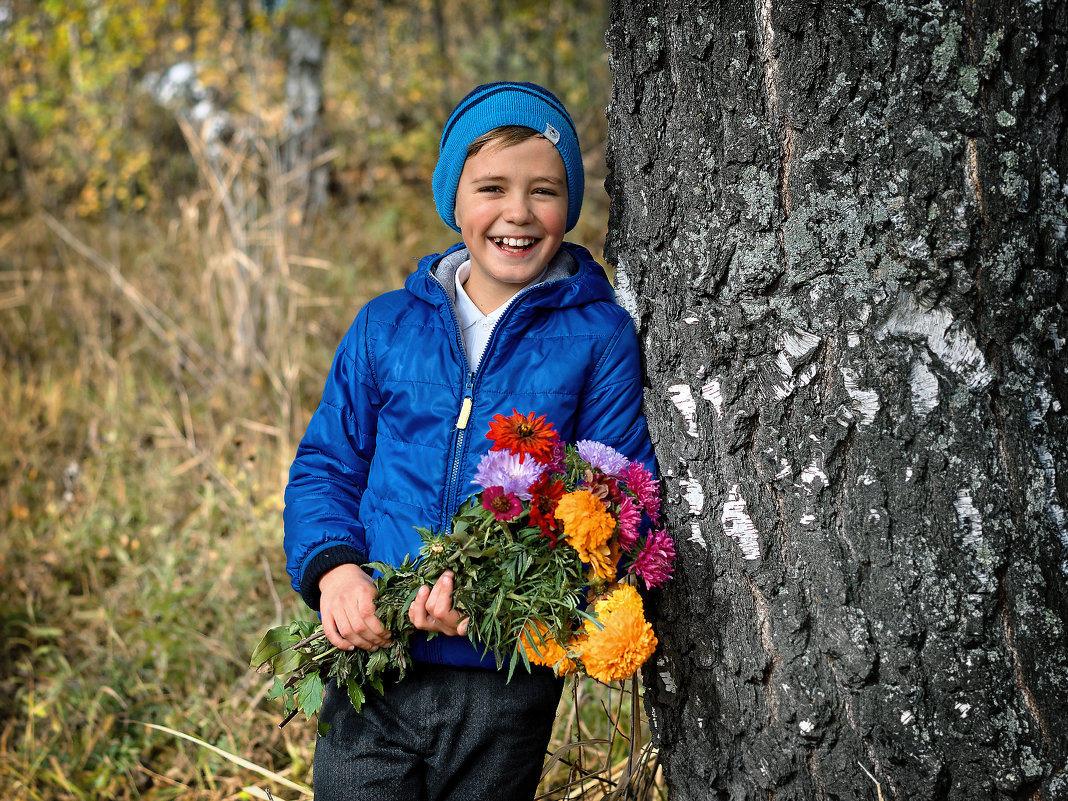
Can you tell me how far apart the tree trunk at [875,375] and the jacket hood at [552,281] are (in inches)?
9.5

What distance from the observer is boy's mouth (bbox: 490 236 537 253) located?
6.31ft

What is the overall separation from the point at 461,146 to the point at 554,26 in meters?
8.55

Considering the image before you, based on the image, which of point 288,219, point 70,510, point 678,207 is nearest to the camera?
point 678,207

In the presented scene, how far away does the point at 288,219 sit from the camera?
15.8ft

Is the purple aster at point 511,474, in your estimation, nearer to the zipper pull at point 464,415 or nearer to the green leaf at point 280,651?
the zipper pull at point 464,415

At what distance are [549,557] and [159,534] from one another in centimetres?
253

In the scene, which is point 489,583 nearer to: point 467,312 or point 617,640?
point 617,640

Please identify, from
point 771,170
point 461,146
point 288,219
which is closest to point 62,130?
point 288,219

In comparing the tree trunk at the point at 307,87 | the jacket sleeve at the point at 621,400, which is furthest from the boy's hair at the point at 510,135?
the tree trunk at the point at 307,87

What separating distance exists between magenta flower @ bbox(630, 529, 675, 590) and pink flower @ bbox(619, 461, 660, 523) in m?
0.06

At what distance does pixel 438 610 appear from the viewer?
1617mm

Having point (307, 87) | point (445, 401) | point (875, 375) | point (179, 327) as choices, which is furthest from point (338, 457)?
point (307, 87)

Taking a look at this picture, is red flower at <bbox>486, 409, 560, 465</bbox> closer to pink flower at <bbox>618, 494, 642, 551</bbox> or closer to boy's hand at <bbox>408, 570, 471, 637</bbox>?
pink flower at <bbox>618, 494, 642, 551</bbox>

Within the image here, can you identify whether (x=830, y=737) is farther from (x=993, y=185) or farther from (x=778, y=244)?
(x=993, y=185)
